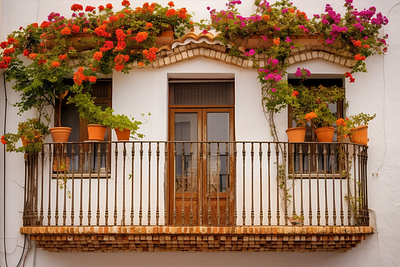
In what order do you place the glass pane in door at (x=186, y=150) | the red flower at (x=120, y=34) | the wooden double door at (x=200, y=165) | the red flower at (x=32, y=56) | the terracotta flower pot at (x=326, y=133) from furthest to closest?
the glass pane in door at (x=186, y=150) < the wooden double door at (x=200, y=165) < the terracotta flower pot at (x=326, y=133) < the red flower at (x=32, y=56) < the red flower at (x=120, y=34)

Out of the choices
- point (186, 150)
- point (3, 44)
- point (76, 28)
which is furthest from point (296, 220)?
point (3, 44)

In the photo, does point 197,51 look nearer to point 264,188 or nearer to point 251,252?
point 264,188

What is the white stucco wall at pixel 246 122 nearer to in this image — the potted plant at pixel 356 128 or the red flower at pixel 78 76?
the potted plant at pixel 356 128

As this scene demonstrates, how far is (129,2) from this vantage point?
970 cm

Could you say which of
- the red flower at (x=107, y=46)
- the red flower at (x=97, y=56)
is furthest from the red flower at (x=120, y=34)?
the red flower at (x=97, y=56)

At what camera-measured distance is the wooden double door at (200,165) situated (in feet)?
31.0

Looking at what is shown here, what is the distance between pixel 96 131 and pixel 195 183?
1.80 meters

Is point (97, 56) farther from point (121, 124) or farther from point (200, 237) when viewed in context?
point (200, 237)

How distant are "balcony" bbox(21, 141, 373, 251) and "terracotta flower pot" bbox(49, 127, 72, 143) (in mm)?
188

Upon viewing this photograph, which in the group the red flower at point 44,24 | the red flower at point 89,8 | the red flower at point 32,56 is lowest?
the red flower at point 32,56

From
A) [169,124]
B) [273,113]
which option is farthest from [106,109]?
[273,113]

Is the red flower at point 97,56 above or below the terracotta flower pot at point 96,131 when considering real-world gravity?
above

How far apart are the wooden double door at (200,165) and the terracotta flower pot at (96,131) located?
1.20m

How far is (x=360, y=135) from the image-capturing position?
9062mm
